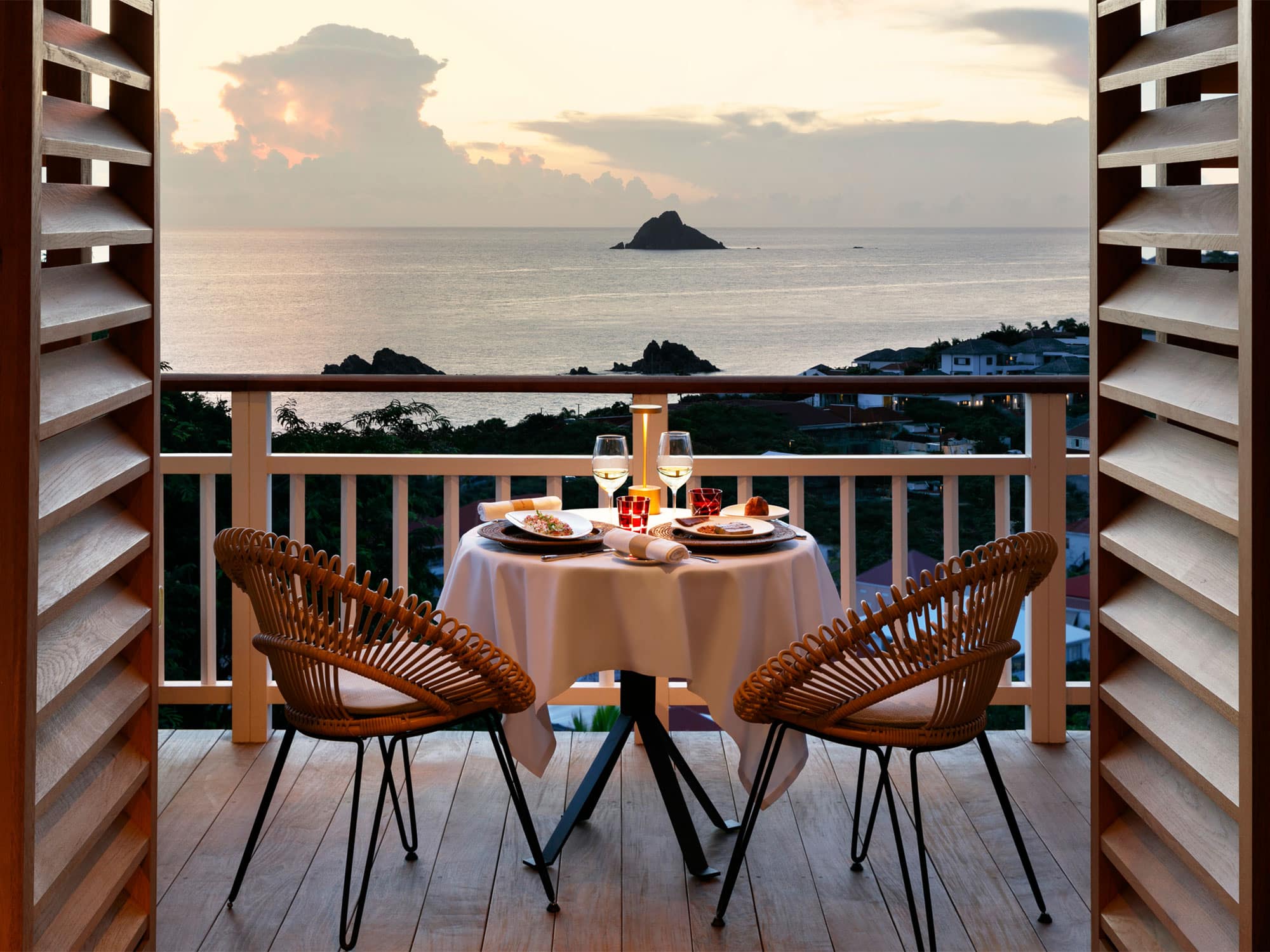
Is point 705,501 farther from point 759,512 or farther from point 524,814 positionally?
point 524,814

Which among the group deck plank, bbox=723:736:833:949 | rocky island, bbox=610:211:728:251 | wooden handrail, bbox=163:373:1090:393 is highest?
rocky island, bbox=610:211:728:251

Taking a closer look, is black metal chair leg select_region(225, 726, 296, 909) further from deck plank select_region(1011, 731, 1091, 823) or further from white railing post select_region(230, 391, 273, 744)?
deck plank select_region(1011, 731, 1091, 823)

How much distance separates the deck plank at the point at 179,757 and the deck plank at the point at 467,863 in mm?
724

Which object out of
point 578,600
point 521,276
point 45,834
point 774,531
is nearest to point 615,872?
point 578,600

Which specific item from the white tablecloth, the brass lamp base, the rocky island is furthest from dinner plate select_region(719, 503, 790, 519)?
the rocky island

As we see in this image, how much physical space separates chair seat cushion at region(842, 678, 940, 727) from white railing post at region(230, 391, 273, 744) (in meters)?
1.81

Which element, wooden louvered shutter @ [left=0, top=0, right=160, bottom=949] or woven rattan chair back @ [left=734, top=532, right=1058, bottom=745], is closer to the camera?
wooden louvered shutter @ [left=0, top=0, right=160, bottom=949]

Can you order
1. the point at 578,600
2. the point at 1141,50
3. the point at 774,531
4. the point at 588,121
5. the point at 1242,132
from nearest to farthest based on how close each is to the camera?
the point at 1242,132 → the point at 1141,50 → the point at 578,600 → the point at 774,531 → the point at 588,121

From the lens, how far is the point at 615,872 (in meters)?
2.53

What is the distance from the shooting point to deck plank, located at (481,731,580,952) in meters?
2.24

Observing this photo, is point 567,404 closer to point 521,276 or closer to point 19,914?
point 521,276

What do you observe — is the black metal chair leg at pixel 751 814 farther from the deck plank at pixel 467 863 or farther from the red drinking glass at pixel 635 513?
the red drinking glass at pixel 635 513

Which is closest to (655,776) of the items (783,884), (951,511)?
(783,884)

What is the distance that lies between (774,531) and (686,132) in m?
11.5
